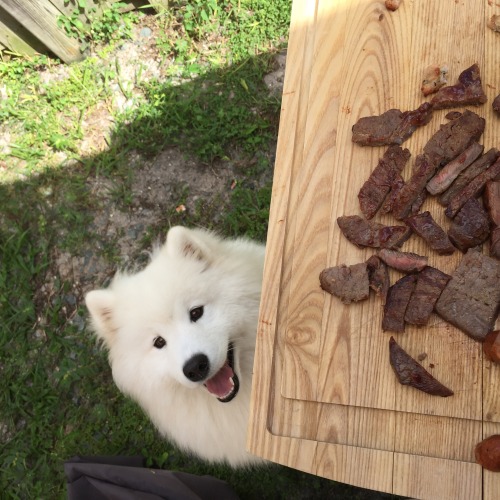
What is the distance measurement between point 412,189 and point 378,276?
1.27ft

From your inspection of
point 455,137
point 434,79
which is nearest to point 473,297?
point 455,137

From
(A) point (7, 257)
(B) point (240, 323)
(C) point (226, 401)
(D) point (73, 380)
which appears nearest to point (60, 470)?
(D) point (73, 380)

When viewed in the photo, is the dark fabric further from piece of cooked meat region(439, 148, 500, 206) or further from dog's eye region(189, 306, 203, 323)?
piece of cooked meat region(439, 148, 500, 206)

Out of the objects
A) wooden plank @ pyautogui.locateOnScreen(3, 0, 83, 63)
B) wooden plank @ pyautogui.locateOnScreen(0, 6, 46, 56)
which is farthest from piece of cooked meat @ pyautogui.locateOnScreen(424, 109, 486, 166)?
wooden plank @ pyautogui.locateOnScreen(0, 6, 46, 56)

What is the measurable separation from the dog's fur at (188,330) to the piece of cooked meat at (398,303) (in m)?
0.73

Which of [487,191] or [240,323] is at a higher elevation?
[487,191]

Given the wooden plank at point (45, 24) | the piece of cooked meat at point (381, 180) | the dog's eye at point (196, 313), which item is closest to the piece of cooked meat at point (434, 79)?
the piece of cooked meat at point (381, 180)

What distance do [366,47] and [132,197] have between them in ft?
8.11

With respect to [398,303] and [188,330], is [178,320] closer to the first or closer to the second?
[188,330]

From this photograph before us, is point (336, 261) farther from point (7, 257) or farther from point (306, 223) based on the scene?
point (7, 257)

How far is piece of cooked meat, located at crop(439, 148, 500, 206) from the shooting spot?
198 centimetres

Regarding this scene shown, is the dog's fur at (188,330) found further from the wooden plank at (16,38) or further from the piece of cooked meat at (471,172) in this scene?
the wooden plank at (16,38)

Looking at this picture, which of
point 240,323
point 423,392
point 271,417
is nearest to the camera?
point 423,392

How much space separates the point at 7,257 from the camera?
422 centimetres
